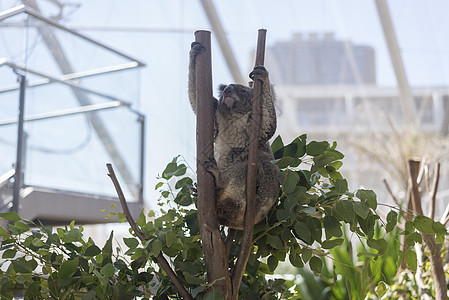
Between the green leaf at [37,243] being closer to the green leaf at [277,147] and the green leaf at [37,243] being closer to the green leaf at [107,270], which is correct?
the green leaf at [107,270]

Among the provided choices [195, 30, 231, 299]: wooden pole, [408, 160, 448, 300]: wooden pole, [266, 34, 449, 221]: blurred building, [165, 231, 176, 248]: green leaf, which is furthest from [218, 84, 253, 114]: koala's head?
[266, 34, 449, 221]: blurred building

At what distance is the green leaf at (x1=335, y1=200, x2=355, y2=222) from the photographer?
129 centimetres

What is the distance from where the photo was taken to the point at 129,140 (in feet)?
13.9

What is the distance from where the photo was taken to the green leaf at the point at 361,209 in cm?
125

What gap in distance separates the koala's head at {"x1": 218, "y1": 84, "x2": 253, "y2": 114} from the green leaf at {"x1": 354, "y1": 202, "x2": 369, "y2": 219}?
488mm

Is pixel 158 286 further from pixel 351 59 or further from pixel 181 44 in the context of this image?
pixel 351 59

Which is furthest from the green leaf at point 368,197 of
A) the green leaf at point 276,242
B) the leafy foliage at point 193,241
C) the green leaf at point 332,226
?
the green leaf at point 276,242

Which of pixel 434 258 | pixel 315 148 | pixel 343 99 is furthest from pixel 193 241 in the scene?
pixel 343 99

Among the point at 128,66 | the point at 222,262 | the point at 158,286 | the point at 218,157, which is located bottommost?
the point at 158,286

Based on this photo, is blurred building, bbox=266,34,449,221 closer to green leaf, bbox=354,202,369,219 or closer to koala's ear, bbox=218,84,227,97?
koala's ear, bbox=218,84,227,97

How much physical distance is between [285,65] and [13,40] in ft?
16.9

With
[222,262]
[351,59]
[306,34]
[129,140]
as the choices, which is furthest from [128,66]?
[351,59]

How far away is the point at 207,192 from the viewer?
132 centimetres

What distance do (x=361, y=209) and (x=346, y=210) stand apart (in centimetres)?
4
